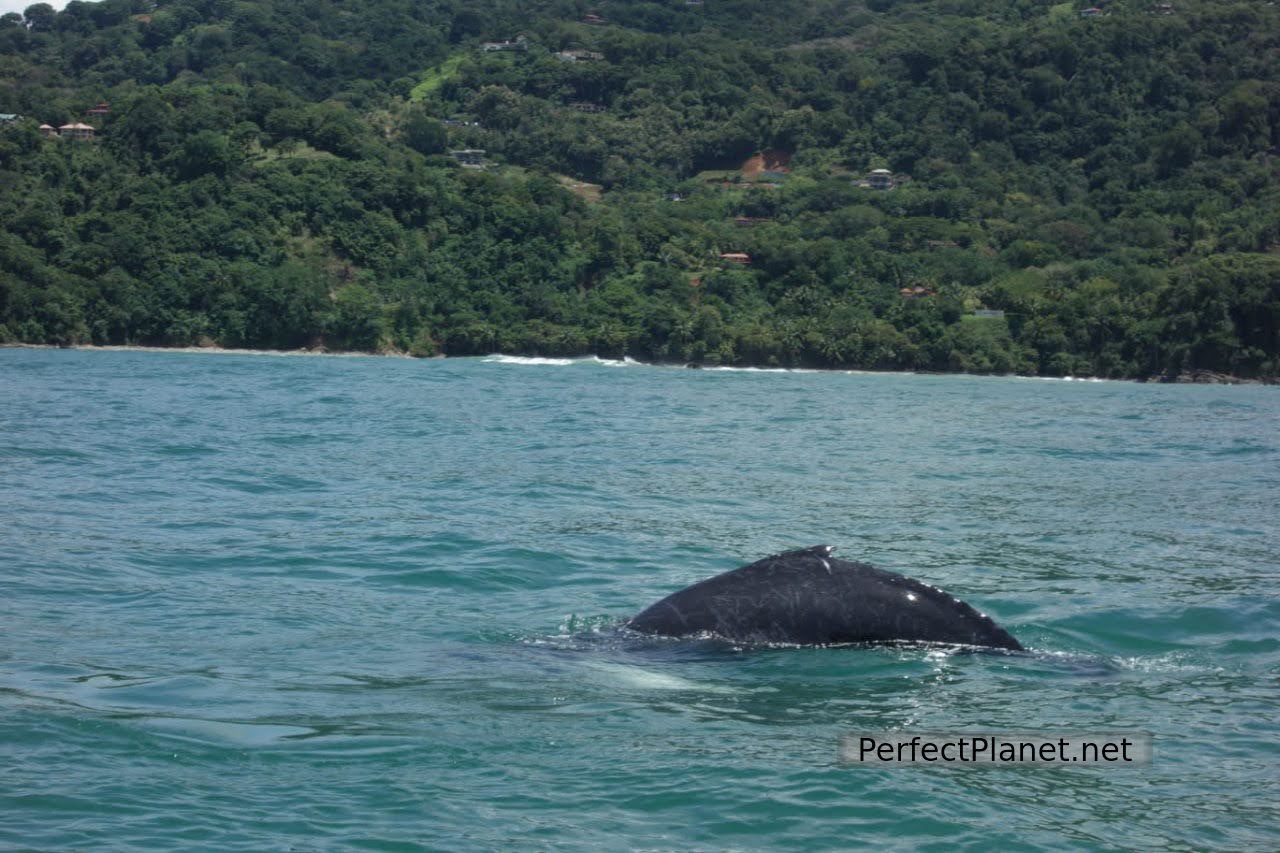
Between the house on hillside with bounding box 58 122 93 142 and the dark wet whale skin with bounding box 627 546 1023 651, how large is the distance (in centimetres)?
11072

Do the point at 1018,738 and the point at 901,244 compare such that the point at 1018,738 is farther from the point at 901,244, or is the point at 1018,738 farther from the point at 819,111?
the point at 819,111

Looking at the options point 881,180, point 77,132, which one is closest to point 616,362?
point 77,132

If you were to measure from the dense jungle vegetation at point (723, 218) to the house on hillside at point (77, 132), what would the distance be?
1434 mm

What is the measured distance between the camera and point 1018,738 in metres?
7.77

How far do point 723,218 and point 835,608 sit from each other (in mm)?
126453

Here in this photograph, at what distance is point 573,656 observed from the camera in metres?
9.60

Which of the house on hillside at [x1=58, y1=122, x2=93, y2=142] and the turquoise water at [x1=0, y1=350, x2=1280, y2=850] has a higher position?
the house on hillside at [x1=58, y1=122, x2=93, y2=142]

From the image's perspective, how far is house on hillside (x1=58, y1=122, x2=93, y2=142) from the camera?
109m

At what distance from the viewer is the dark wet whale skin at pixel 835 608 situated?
926cm

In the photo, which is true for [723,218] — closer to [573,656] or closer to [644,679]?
[573,656]

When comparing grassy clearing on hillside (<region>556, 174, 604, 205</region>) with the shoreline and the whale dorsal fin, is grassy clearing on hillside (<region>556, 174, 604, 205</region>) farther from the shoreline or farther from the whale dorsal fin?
the whale dorsal fin

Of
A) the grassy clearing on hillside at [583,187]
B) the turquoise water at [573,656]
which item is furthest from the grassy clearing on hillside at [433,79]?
the turquoise water at [573,656]

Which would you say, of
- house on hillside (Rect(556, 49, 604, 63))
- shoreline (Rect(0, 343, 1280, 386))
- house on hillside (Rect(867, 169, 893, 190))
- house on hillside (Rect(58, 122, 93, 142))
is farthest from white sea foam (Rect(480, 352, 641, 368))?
house on hillside (Rect(556, 49, 604, 63))

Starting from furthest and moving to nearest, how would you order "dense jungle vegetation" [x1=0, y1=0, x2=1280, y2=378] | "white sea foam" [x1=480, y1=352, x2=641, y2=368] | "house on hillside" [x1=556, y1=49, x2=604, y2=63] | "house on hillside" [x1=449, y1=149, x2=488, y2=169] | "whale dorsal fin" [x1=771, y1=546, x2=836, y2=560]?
1. "house on hillside" [x1=556, y1=49, x2=604, y2=63]
2. "house on hillside" [x1=449, y1=149, x2=488, y2=169]
3. "dense jungle vegetation" [x1=0, y1=0, x2=1280, y2=378]
4. "white sea foam" [x1=480, y1=352, x2=641, y2=368]
5. "whale dorsal fin" [x1=771, y1=546, x2=836, y2=560]
